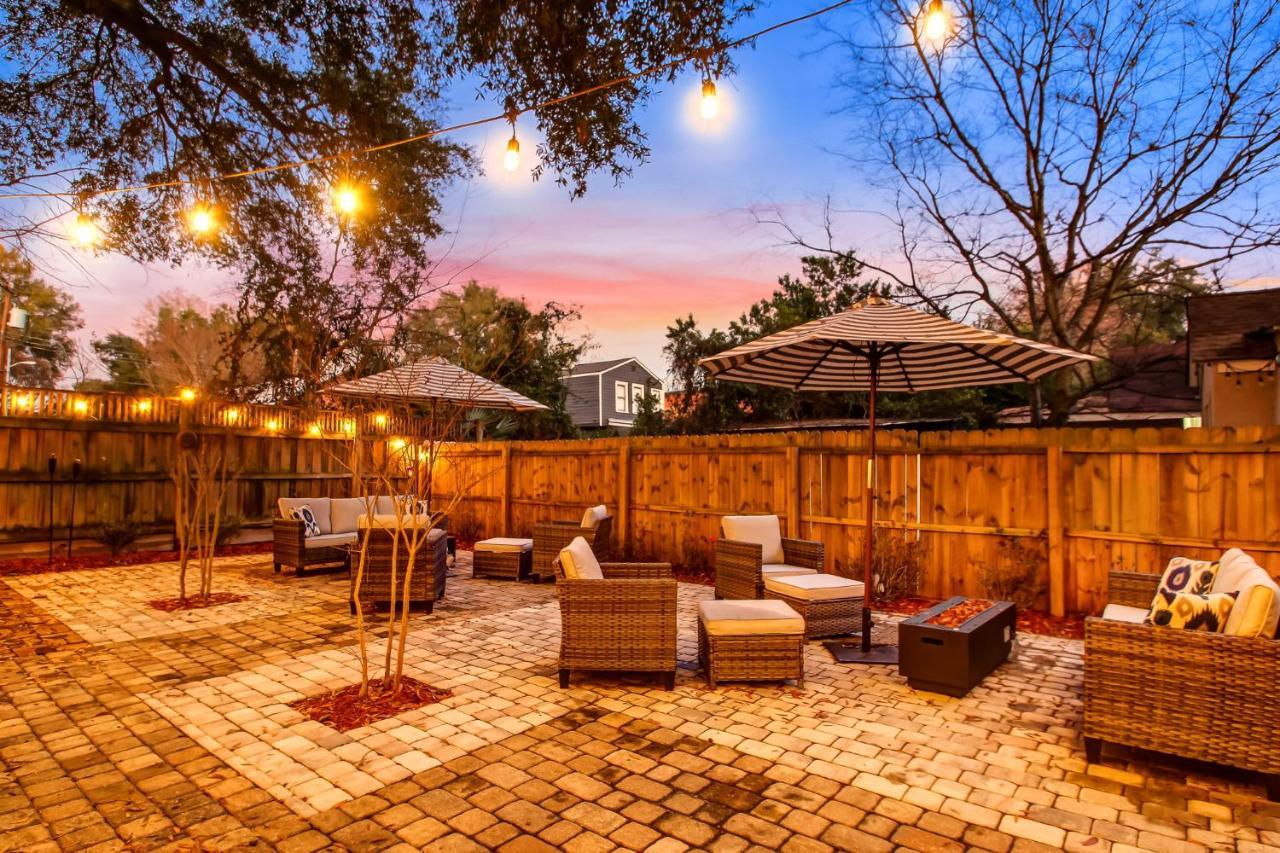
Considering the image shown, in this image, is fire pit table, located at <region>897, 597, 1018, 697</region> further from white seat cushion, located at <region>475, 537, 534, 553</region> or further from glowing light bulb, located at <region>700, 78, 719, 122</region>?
white seat cushion, located at <region>475, 537, 534, 553</region>

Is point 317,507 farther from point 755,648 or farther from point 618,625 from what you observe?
point 755,648

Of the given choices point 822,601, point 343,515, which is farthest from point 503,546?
point 822,601

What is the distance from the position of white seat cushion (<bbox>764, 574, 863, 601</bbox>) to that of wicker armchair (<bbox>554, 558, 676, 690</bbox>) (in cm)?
146

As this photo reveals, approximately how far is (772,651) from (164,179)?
8.53 metres

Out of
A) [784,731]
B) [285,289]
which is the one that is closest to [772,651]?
[784,731]

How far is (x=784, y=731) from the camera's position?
327 cm

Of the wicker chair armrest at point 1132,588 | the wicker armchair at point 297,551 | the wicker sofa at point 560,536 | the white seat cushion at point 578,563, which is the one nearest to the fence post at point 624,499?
the wicker sofa at point 560,536

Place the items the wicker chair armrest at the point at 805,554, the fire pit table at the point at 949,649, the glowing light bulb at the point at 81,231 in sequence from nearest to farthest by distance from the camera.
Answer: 1. the fire pit table at the point at 949,649
2. the wicker chair armrest at the point at 805,554
3. the glowing light bulb at the point at 81,231

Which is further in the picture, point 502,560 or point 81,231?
point 502,560

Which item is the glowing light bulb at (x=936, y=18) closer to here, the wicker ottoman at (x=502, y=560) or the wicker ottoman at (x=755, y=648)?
the wicker ottoman at (x=755, y=648)

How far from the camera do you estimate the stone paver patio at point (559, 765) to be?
2.33 metres

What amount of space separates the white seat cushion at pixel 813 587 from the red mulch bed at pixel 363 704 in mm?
2550

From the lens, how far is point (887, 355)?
16.9ft

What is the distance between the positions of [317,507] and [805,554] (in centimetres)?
591
